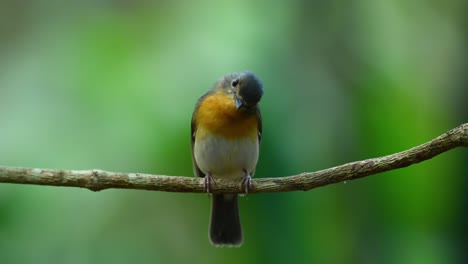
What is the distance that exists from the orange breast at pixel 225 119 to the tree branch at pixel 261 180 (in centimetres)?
79

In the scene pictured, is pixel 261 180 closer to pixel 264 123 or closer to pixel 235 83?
pixel 235 83

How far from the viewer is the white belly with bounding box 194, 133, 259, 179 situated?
5.12m

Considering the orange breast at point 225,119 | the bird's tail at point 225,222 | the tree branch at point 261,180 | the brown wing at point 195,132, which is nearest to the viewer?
the tree branch at point 261,180

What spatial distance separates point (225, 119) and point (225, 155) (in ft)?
0.83

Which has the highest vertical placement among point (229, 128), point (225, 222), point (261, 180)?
point (229, 128)

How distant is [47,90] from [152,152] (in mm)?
867

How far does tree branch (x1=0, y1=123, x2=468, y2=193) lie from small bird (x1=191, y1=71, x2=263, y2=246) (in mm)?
685

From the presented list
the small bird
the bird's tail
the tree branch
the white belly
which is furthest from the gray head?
the bird's tail

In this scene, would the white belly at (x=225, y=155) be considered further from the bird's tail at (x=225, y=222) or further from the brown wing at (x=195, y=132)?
the bird's tail at (x=225, y=222)

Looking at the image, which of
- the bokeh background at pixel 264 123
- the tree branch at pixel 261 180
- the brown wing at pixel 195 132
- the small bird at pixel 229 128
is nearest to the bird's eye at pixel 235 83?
the small bird at pixel 229 128

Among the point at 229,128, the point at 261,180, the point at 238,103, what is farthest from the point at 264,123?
the point at 261,180

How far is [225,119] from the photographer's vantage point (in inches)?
198

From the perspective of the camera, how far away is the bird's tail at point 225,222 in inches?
232

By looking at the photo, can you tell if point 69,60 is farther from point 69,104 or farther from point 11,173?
point 11,173
